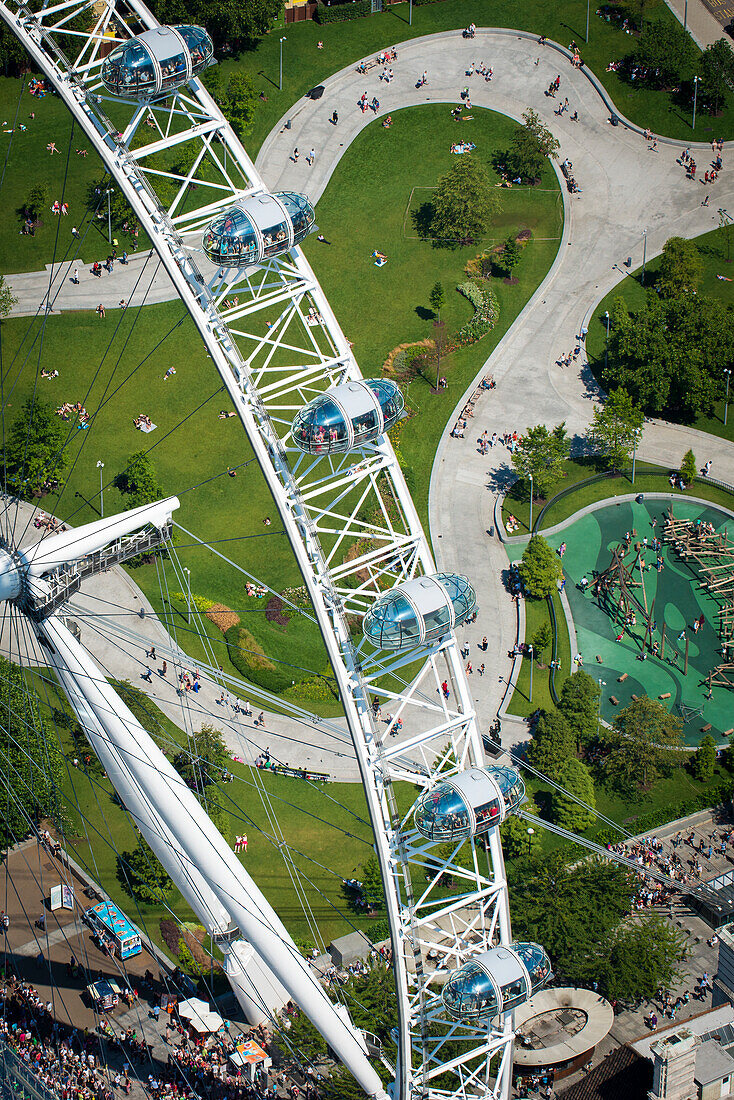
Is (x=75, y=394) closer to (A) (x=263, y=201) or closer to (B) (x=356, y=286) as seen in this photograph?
(B) (x=356, y=286)

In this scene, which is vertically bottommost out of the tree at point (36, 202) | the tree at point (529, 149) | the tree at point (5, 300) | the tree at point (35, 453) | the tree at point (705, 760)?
the tree at point (705, 760)

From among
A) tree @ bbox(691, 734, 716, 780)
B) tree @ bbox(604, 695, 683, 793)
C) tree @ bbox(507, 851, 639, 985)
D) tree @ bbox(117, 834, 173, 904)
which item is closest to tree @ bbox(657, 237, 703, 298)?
tree @ bbox(604, 695, 683, 793)

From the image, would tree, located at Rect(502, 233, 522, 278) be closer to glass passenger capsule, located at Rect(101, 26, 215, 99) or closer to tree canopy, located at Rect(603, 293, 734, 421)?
tree canopy, located at Rect(603, 293, 734, 421)

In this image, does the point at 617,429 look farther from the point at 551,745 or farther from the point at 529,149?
the point at 529,149

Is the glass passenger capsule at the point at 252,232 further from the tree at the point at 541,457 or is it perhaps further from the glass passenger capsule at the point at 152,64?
the tree at the point at 541,457

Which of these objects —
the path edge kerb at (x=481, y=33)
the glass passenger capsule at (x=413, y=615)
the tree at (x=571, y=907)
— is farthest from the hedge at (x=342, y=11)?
the glass passenger capsule at (x=413, y=615)

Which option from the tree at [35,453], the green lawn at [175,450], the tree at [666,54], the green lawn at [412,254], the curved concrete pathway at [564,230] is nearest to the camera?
the green lawn at [175,450]
